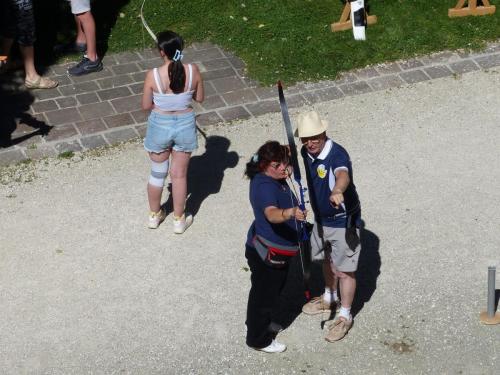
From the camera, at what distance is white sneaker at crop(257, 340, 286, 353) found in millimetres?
6867

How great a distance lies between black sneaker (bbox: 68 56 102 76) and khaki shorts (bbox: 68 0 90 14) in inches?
21.2

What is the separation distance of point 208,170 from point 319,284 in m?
1.94

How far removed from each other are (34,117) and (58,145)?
61cm

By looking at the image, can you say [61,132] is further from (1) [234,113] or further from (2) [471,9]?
(2) [471,9]

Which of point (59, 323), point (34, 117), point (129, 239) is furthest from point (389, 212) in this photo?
point (34, 117)

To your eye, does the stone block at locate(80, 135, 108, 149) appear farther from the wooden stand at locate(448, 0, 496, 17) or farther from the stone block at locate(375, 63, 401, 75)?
the wooden stand at locate(448, 0, 496, 17)

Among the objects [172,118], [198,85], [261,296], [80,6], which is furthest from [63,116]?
[261,296]

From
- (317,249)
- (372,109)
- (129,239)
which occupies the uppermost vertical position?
(317,249)

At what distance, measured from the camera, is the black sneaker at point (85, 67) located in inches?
414

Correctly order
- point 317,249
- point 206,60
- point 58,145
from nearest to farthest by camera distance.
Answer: point 317,249 → point 58,145 → point 206,60

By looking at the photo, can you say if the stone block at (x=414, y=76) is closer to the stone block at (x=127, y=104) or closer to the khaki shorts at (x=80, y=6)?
the stone block at (x=127, y=104)

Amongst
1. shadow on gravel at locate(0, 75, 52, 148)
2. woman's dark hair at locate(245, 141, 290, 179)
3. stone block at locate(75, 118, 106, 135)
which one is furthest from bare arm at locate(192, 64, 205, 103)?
shadow on gravel at locate(0, 75, 52, 148)

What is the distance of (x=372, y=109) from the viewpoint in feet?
32.3

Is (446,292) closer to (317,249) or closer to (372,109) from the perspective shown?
(317,249)
